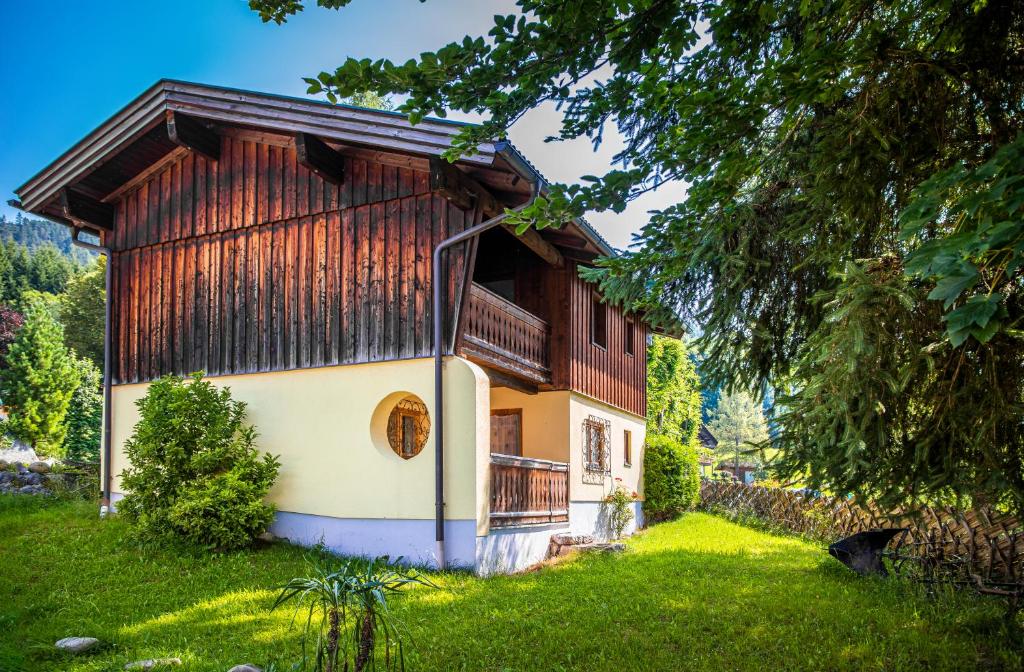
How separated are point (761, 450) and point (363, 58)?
407cm

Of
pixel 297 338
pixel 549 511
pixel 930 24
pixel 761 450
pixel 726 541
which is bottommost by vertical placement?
pixel 726 541

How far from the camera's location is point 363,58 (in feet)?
11.8

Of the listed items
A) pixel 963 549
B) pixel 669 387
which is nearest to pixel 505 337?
pixel 963 549

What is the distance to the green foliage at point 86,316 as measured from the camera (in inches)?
1041

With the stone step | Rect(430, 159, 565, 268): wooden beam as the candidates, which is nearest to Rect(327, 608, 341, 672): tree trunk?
Rect(430, 159, 565, 268): wooden beam

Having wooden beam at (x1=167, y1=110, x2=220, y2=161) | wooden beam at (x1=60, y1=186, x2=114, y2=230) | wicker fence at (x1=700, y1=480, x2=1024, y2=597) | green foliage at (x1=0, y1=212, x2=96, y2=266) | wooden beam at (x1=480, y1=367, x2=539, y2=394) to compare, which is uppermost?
green foliage at (x1=0, y1=212, x2=96, y2=266)

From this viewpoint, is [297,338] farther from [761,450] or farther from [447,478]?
[761,450]

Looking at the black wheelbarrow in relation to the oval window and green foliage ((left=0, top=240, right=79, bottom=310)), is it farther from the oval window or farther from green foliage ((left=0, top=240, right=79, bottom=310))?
green foliage ((left=0, top=240, right=79, bottom=310))

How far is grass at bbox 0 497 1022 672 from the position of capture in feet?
19.5

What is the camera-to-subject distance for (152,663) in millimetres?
5574

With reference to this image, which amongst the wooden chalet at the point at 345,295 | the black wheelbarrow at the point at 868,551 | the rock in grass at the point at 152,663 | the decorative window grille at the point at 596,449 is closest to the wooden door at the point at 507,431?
the wooden chalet at the point at 345,295

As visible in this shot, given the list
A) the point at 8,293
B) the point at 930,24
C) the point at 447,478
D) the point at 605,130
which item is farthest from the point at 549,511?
the point at 8,293

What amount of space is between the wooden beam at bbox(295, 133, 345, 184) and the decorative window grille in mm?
6539

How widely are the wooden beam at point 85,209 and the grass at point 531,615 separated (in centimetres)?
520
